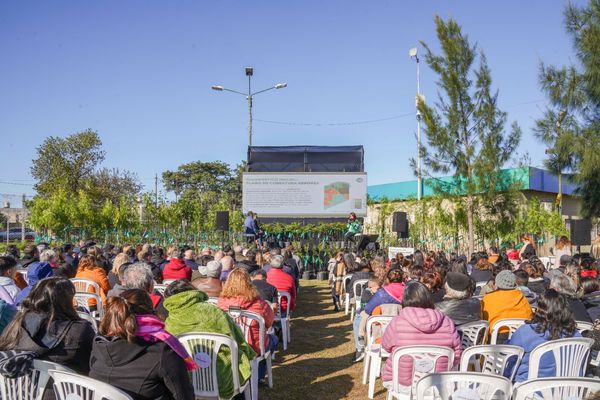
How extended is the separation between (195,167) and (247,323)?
43.3 meters

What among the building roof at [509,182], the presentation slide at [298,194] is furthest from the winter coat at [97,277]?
the building roof at [509,182]

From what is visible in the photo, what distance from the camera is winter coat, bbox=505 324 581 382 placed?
11.1 ft

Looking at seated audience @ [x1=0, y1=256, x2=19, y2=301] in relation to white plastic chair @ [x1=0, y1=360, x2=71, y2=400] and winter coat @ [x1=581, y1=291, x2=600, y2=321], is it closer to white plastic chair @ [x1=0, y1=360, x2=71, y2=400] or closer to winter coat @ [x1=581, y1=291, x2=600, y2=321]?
white plastic chair @ [x1=0, y1=360, x2=71, y2=400]

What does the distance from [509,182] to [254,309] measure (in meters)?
13.5

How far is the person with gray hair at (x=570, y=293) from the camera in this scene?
14.7 feet

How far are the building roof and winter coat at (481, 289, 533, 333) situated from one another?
10233mm

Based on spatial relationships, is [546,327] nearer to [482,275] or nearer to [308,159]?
[482,275]

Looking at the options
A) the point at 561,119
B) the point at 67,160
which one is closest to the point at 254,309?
the point at 561,119

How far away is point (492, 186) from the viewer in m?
15.8

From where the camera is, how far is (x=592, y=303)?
493cm

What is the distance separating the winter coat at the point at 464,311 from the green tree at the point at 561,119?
10.00 metres

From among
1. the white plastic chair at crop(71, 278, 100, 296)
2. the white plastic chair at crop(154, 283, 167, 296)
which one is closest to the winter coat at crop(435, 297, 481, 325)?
the white plastic chair at crop(154, 283, 167, 296)

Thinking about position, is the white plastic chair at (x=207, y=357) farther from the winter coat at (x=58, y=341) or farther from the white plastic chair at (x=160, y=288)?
the white plastic chair at (x=160, y=288)

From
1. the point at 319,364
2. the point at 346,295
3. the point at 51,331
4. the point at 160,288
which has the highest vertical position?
the point at 51,331
